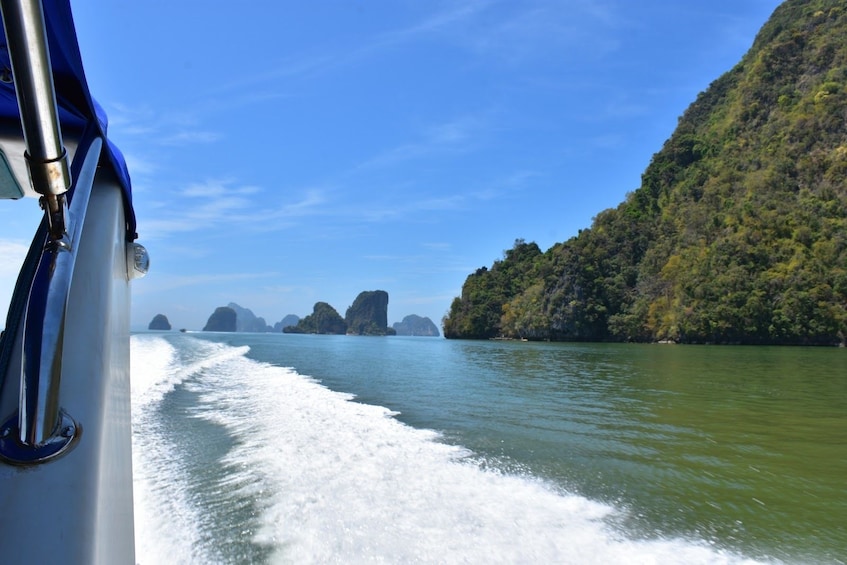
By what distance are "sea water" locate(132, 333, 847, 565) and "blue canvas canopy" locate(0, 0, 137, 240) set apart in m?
2.87

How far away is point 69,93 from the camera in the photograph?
4.90 ft

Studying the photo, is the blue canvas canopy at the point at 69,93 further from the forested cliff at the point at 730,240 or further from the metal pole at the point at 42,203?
the forested cliff at the point at 730,240

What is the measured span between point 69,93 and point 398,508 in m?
3.96

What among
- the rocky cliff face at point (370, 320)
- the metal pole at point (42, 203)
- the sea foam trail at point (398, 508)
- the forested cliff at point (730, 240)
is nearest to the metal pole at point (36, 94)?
the metal pole at point (42, 203)

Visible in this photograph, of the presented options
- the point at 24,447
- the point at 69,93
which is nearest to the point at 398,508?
the point at 24,447

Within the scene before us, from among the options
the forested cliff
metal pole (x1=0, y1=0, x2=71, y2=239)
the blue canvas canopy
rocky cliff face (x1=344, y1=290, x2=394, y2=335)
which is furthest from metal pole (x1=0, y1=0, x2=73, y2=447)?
rocky cliff face (x1=344, y1=290, x2=394, y2=335)

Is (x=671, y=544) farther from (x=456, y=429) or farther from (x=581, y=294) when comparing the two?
(x=581, y=294)

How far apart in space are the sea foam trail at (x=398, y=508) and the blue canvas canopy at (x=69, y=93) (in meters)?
2.86

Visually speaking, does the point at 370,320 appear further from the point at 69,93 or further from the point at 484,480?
the point at 69,93

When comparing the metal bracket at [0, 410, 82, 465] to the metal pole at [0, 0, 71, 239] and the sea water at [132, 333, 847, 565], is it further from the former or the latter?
the sea water at [132, 333, 847, 565]

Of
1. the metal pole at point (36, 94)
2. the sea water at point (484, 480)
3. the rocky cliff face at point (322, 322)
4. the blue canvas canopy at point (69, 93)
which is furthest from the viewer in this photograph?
the rocky cliff face at point (322, 322)

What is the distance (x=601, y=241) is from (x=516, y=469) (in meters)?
85.4

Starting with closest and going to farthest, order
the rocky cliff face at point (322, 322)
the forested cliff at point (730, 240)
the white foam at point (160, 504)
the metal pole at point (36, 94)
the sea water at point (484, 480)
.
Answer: the metal pole at point (36, 94), the white foam at point (160, 504), the sea water at point (484, 480), the forested cliff at point (730, 240), the rocky cliff face at point (322, 322)

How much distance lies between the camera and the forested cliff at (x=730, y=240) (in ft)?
181
